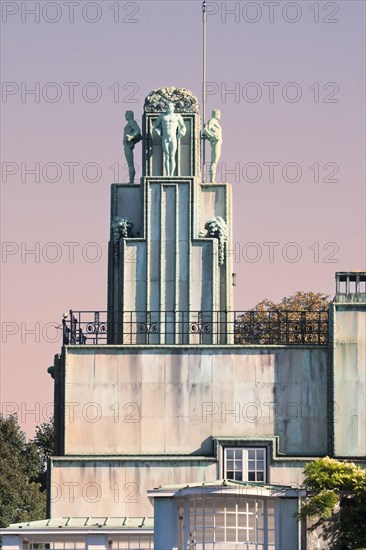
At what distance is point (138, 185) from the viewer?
82.8m

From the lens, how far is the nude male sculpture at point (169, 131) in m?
82.2

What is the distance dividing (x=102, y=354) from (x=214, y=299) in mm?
5152

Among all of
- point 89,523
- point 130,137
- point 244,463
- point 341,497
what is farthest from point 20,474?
point 341,497

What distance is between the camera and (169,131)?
82250mm

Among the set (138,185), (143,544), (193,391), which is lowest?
(143,544)

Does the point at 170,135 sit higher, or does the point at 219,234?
the point at 170,135

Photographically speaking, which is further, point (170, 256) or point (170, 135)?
point (170, 135)

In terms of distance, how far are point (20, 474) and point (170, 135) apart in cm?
4692

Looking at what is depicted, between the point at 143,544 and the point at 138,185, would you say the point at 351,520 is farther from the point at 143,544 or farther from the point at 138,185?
the point at 138,185

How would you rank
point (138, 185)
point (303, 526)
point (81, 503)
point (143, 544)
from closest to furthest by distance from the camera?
point (303, 526) → point (143, 544) → point (81, 503) → point (138, 185)

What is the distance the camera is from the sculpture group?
270 feet

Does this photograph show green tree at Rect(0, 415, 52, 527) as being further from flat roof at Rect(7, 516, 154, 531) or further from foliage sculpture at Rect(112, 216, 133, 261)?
flat roof at Rect(7, 516, 154, 531)

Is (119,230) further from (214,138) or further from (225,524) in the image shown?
(225,524)

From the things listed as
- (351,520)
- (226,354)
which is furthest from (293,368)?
(351,520)
